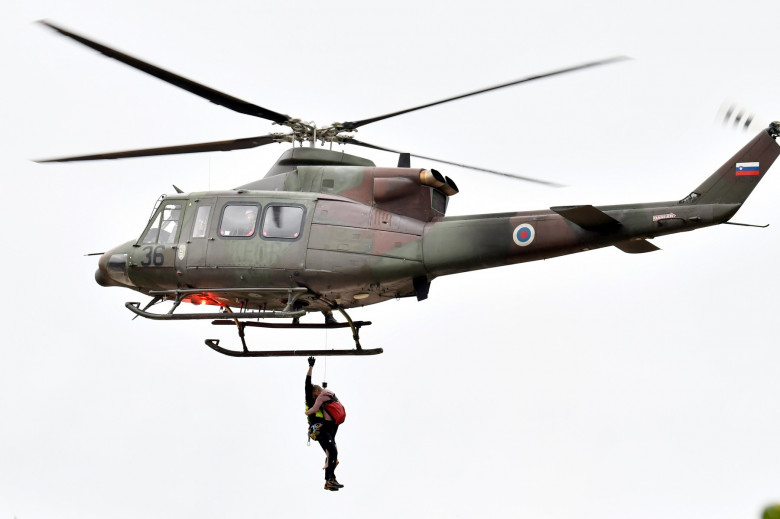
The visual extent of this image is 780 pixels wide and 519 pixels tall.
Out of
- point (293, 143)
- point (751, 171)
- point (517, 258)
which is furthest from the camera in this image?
point (293, 143)

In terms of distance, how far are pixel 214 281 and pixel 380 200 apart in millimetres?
2072

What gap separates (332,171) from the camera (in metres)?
12.1

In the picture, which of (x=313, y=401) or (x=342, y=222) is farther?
(x=313, y=401)

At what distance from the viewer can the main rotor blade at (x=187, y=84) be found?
1051 centimetres

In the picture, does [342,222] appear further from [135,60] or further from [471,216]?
[135,60]

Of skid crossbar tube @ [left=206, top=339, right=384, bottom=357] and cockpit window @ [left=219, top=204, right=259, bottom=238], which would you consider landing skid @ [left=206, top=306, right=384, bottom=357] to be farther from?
cockpit window @ [left=219, top=204, right=259, bottom=238]

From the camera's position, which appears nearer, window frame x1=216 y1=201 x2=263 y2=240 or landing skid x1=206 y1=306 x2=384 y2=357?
window frame x1=216 y1=201 x2=263 y2=240

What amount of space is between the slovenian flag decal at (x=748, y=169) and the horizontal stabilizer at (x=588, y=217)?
1.26m

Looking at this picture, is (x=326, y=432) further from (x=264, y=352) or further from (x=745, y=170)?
(x=745, y=170)

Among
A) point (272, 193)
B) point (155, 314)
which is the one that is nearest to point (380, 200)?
point (272, 193)

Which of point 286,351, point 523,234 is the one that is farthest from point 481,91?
point 286,351

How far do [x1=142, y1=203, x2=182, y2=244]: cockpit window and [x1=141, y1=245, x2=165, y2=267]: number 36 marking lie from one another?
4.0 inches

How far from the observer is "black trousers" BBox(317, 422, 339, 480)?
1256 cm

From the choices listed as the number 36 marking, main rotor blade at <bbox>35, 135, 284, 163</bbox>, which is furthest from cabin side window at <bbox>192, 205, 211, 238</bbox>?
main rotor blade at <bbox>35, 135, 284, 163</bbox>
